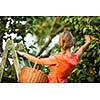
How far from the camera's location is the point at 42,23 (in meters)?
2.33

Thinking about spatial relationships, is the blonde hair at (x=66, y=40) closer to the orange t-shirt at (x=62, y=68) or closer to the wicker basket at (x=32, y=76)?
the orange t-shirt at (x=62, y=68)

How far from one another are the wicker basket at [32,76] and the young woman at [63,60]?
6 centimetres

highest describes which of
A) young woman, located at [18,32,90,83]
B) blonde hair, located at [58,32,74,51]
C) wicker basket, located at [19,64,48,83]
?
blonde hair, located at [58,32,74,51]

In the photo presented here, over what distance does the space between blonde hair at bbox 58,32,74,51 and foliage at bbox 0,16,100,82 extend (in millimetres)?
35

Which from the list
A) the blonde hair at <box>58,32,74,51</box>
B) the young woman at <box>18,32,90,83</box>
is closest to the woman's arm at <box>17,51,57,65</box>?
the young woman at <box>18,32,90,83</box>

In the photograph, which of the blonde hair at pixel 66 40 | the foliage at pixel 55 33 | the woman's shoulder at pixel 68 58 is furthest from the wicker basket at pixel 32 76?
the blonde hair at pixel 66 40

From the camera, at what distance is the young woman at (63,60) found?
2.30 meters

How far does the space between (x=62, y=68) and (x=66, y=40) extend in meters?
0.24

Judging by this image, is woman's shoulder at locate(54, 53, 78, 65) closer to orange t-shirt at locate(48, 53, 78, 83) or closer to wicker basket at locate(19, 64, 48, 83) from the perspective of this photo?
orange t-shirt at locate(48, 53, 78, 83)

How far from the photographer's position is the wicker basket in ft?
7.55

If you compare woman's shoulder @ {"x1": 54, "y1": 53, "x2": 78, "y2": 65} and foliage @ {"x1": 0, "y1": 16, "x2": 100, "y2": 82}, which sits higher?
foliage @ {"x1": 0, "y1": 16, "x2": 100, "y2": 82}
